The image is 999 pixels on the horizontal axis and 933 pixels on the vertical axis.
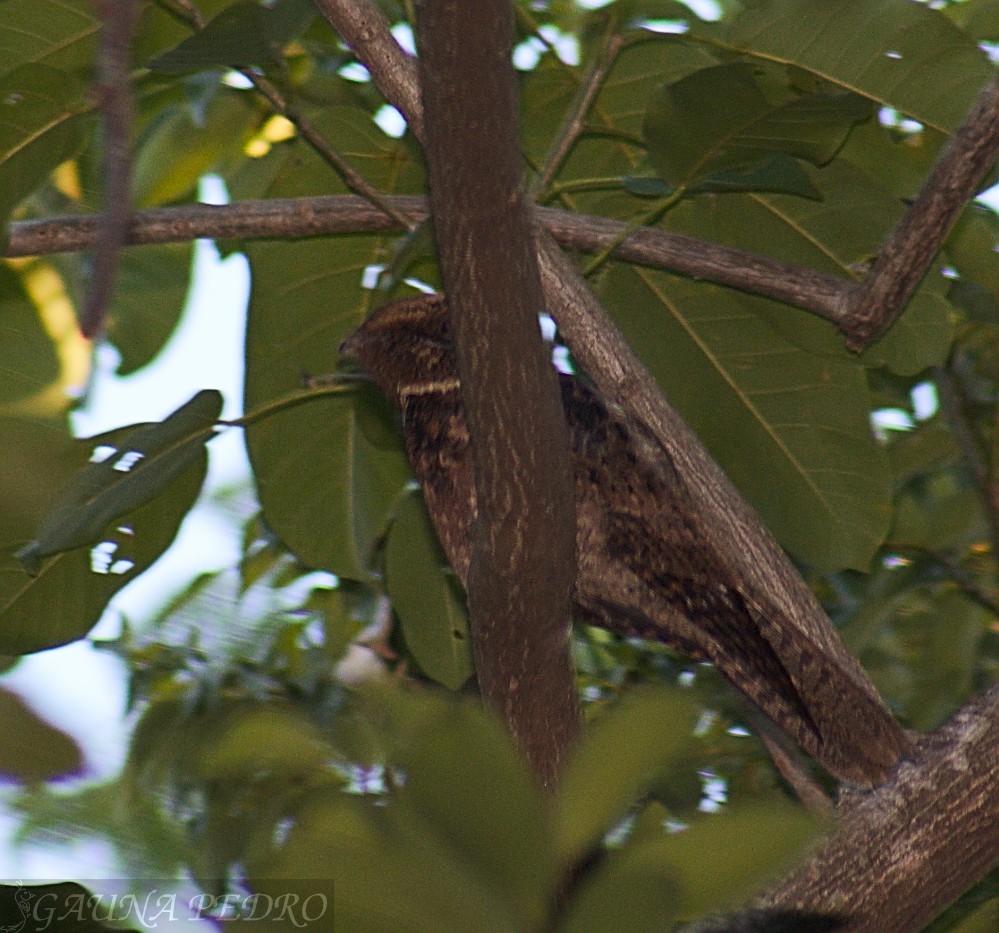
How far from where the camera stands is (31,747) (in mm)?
679

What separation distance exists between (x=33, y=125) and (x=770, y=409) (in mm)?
1530

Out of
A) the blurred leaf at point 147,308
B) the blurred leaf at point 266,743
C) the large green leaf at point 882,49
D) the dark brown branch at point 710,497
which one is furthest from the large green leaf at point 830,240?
the blurred leaf at point 266,743

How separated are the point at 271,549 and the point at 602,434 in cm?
141

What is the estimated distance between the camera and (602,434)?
227 cm

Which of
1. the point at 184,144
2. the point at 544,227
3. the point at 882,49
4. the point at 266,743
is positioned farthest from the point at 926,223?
the point at 184,144

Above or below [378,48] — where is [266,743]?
below

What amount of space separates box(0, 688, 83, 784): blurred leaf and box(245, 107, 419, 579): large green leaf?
1.88 meters

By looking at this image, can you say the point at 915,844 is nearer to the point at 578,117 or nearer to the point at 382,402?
the point at 578,117

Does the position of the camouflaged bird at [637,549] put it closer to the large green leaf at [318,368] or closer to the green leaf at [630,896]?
the large green leaf at [318,368]

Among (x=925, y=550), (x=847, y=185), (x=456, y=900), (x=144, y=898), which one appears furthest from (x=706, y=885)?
(x=925, y=550)

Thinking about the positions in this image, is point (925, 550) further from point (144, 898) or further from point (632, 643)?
point (144, 898)

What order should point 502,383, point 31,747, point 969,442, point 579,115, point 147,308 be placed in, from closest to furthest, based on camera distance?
1. point 31,747
2. point 502,383
3. point 579,115
4. point 969,442
5. point 147,308

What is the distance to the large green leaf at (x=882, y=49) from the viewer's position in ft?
7.11

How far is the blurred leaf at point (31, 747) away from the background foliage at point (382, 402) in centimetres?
49
